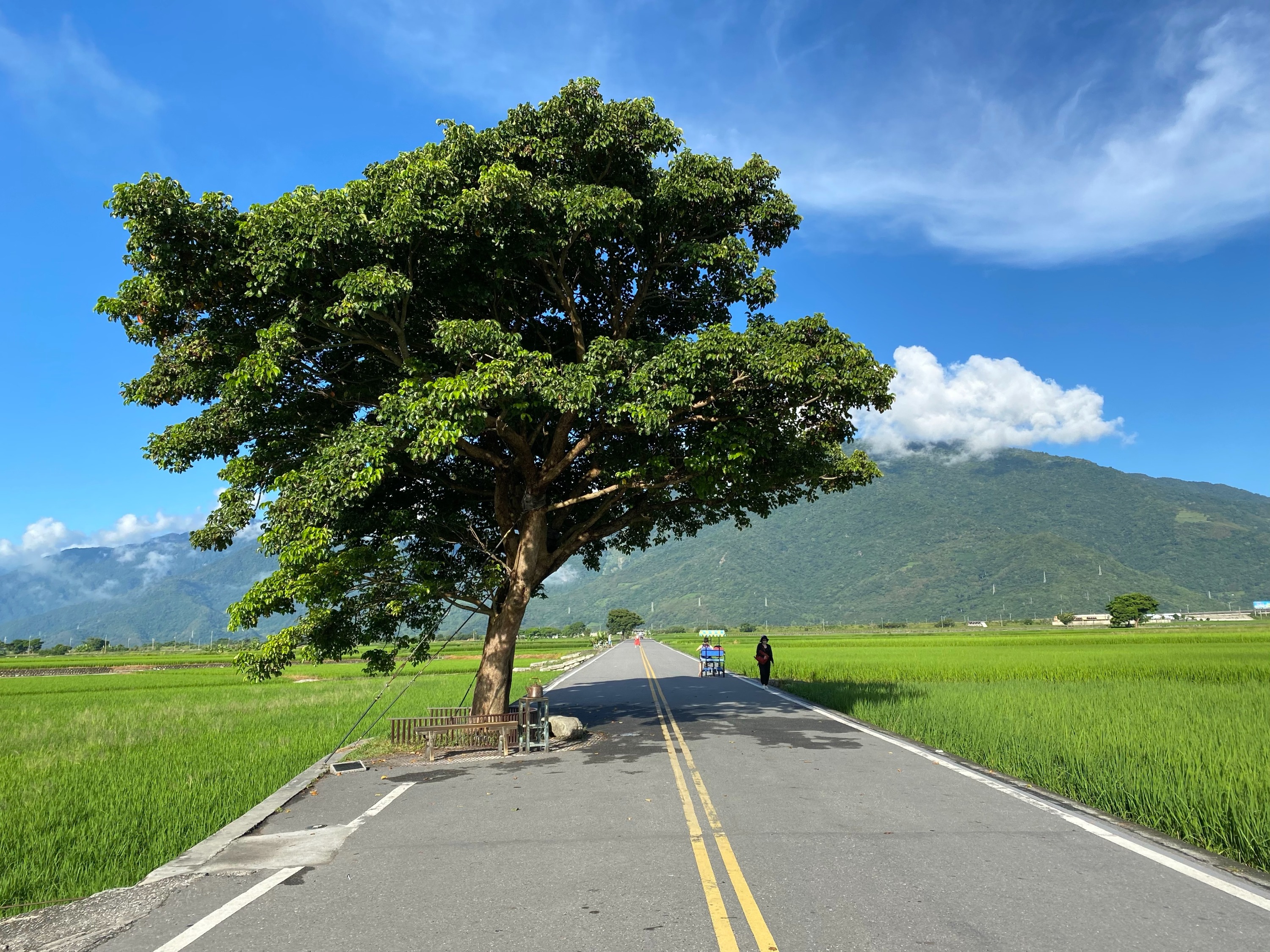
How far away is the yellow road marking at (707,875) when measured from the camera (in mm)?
4786

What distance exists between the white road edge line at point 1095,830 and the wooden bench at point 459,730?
6.64 metres

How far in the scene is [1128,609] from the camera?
116 m

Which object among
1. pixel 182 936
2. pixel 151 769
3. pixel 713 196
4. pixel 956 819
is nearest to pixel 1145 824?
pixel 956 819

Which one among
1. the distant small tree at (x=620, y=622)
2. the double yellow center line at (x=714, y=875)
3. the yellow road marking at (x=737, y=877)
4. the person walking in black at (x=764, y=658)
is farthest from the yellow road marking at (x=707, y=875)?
the distant small tree at (x=620, y=622)

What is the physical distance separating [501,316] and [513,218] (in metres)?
2.84

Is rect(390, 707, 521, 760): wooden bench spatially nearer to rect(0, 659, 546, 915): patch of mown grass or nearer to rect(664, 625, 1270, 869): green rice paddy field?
rect(0, 659, 546, 915): patch of mown grass

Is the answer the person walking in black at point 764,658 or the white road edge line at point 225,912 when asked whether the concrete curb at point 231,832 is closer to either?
the white road edge line at point 225,912

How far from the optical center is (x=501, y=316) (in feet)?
47.6

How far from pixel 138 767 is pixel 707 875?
1191cm

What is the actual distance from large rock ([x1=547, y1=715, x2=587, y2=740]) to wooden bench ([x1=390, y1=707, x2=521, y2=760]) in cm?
92

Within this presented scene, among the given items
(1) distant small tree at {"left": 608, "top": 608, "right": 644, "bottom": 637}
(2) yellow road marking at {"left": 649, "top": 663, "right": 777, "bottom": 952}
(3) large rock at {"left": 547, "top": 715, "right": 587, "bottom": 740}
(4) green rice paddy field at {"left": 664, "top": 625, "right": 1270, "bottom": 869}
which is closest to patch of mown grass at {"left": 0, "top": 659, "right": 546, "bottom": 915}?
(3) large rock at {"left": 547, "top": 715, "right": 587, "bottom": 740}

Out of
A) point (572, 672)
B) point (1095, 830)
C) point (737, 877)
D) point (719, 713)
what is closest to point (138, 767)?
point (719, 713)

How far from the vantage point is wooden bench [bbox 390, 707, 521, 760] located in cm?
1295

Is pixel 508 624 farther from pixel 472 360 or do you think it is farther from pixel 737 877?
pixel 737 877
